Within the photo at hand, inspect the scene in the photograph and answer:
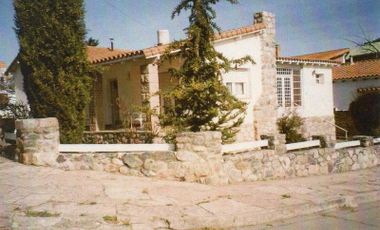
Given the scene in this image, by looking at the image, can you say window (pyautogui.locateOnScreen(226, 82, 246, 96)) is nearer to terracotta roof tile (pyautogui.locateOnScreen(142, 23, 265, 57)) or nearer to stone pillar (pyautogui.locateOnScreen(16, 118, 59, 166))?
terracotta roof tile (pyautogui.locateOnScreen(142, 23, 265, 57))

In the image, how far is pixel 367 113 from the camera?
19.3 meters

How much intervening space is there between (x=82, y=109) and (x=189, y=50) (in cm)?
331

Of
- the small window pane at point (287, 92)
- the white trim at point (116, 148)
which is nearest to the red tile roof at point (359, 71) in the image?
the small window pane at point (287, 92)

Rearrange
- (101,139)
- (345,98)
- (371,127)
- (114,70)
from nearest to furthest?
(101,139) → (114,70) → (371,127) → (345,98)

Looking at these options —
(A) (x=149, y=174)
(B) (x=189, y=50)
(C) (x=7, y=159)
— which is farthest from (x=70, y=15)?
(A) (x=149, y=174)

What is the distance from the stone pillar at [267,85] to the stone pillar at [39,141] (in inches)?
334

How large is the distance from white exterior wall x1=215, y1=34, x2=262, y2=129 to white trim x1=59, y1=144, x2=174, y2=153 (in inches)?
239

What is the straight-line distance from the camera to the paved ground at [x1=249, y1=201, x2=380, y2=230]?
19.5 ft

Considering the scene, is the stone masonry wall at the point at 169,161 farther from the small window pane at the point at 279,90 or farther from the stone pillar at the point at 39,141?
the small window pane at the point at 279,90

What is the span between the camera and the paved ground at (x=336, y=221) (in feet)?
19.5

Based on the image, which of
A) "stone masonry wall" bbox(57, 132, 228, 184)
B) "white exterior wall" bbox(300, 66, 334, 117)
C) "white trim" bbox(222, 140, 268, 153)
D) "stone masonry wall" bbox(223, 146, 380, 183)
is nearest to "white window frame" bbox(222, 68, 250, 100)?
"stone masonry wall" bbox(223, 146, 380, 183)

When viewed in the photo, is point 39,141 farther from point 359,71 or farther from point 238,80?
point 359,71

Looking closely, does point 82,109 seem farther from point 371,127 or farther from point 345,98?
point 345,98

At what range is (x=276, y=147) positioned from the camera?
10188 millimetres
